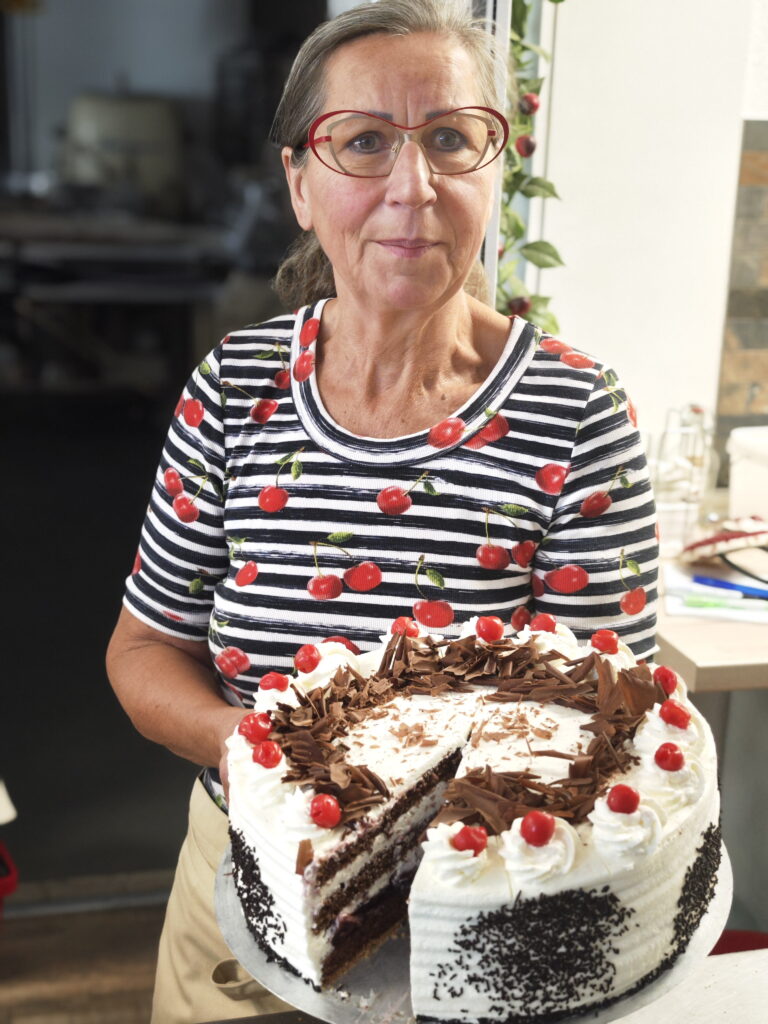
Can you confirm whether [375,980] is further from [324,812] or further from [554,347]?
[554,347]

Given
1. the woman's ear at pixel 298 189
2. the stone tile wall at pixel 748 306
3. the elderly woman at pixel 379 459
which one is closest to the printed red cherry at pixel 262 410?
the elderly woman at pixel 379 459

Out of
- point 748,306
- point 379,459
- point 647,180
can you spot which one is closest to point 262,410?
point 379,459

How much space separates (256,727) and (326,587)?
0.87 ft

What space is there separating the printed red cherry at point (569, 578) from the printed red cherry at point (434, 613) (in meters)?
0.13

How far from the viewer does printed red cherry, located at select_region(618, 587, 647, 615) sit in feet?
4.22

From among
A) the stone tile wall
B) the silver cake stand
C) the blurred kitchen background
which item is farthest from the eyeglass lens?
the stone tile wall

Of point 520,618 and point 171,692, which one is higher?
point 520,618

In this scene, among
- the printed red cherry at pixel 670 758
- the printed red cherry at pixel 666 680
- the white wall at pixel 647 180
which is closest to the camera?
the printed red cherry at pixel 670 758

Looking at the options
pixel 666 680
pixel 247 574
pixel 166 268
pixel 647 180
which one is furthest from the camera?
pixel 166 268

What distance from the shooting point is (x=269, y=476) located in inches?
52.8

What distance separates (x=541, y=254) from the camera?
2.19 meters

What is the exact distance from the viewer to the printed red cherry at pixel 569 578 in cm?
127

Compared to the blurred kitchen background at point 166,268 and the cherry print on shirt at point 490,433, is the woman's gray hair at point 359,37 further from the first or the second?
the blurred kitchen background at point 166,268

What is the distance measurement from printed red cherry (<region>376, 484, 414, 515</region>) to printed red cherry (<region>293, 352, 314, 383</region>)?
→ 0.65ft
